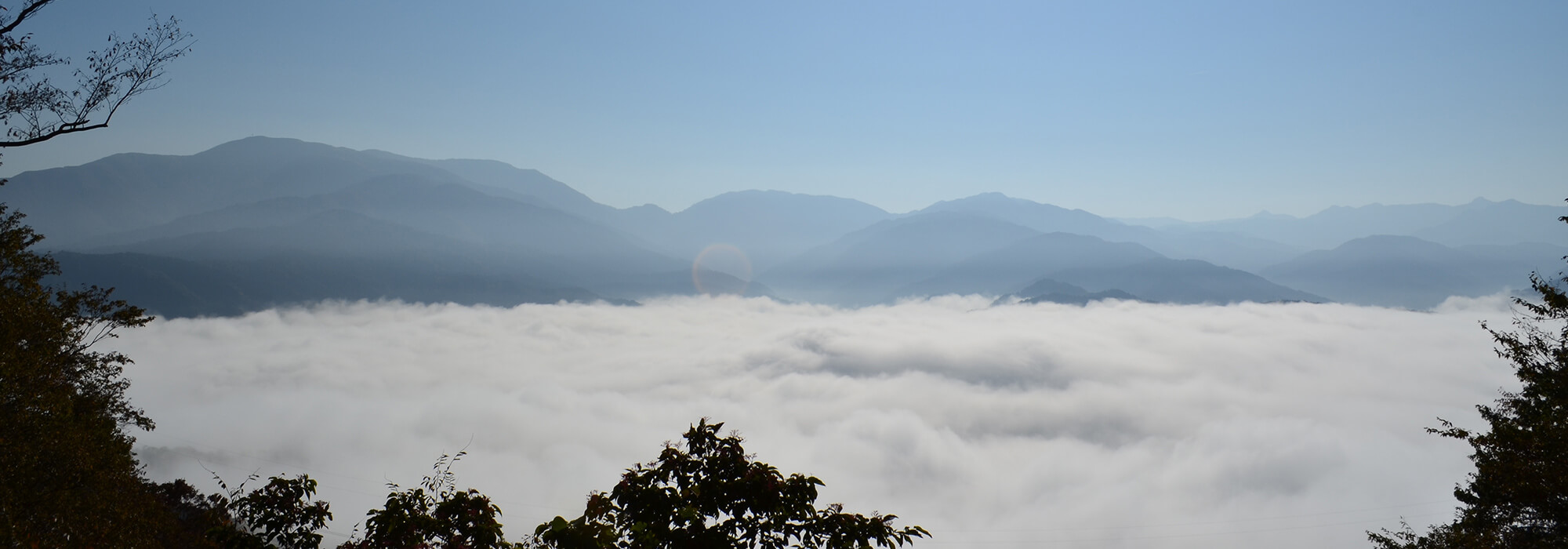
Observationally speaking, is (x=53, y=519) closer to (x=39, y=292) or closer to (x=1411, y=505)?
(x=39, y=292)

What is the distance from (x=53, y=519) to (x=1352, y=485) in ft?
874

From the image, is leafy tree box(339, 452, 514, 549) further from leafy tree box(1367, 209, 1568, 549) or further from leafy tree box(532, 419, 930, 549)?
leafy tree box(1367, 209, 1568, 549)

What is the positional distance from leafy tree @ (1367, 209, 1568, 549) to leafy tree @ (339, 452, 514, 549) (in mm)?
17092

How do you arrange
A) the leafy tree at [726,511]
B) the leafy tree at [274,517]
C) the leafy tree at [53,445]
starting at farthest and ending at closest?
the leafy tree at [53,445], the leafy tree at [274,517], the leafy tree at [726,511]

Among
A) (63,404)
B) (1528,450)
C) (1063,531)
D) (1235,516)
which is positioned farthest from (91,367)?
(1235,516)

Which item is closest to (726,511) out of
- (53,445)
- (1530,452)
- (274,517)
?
(274,517)

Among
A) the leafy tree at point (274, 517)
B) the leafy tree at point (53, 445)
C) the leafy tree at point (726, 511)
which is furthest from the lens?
the leafy tree at point (53, 445)

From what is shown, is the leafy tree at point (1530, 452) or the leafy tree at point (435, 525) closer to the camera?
the leafy tree at point (435, 525)

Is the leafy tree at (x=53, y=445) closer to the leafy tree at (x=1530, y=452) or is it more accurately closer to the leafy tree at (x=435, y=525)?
the leafy tree at (x=435, y=525)

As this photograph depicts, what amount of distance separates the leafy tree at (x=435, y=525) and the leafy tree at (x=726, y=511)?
0.73 m

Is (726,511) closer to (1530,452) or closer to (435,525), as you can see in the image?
(435,525)

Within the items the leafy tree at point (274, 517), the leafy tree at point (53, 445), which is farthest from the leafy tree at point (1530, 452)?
the leafy tree at point (53, 445)

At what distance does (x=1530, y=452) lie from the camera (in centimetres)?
1240

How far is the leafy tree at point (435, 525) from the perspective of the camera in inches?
275
